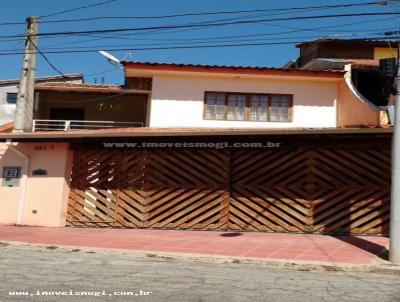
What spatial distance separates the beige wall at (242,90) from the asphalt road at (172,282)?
820 centimetres

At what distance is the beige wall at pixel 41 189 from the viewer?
1472 centimetres

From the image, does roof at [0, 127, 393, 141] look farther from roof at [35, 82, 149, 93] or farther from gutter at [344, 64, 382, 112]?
roof at [35, 82, 149, 93]

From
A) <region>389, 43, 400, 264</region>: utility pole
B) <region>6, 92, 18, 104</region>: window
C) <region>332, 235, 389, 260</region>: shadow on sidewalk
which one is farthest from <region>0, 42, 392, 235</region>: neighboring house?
<region>6, 92, 18, 104</region>: window

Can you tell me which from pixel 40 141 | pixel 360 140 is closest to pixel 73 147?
pixel 40 141

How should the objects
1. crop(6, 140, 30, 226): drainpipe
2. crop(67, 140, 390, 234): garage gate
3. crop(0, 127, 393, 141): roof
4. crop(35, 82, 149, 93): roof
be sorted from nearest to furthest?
crop(0, 127, 393, 141): roof < crop(67, 140, 390, 234): garage gate < crop(6, 140, 30, 226): drainpipe < crop(35, 82, 149, 93): roof

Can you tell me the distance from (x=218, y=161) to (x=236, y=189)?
984 millimetres

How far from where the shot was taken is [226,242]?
11250 millimetres

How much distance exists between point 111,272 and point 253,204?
260 inches

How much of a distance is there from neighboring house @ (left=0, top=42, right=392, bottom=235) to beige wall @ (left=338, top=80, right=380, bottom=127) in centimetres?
6

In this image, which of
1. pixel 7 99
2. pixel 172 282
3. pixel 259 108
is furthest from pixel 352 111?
pixel 7 99

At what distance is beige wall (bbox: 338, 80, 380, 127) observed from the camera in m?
14.0

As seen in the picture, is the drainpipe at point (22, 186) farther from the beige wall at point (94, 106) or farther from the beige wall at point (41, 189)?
the beige wall at point (94, 106)

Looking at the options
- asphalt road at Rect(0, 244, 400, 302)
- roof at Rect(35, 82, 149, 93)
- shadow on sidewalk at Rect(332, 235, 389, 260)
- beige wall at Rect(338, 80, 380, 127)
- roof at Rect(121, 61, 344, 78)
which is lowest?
asphalt road at Rect(0, 244, 400, 302)

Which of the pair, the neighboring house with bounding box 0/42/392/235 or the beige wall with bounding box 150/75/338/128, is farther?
the beige wall with bounding box 150/75/338/128
